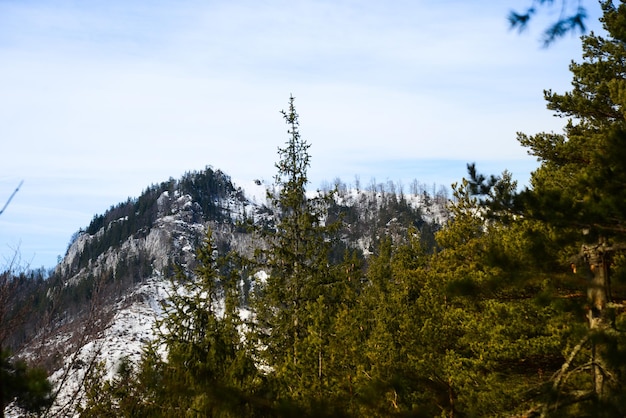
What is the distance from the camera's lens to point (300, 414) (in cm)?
371

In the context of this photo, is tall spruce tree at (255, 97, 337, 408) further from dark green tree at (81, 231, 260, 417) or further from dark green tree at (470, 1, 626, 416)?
dark green tree at (470, 1, 626, 416)

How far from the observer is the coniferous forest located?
201 inches

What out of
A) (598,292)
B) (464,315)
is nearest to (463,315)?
(464,315)

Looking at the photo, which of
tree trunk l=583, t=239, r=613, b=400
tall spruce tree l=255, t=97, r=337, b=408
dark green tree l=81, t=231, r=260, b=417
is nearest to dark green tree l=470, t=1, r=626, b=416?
tree trunk l=583, t=239, r=613, b=400

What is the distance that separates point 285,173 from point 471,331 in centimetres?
945

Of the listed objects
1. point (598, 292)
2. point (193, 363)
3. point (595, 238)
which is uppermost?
point (595, 238)

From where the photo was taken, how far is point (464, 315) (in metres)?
12.9

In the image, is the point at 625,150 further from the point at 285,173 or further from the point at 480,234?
the point at 285,173

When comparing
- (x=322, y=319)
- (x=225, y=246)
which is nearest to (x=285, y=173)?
(x=322, y=319)

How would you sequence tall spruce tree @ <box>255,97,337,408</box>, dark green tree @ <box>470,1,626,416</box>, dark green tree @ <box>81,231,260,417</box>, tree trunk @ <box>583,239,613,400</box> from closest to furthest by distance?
dark green tree @ <box>470,1,626,416</box> < tree trunk @ <box>583,239,613,400</box> < dark green tree @ <box>81,231,260,417</box> < tall spruce tree @ <box>255,97,337,408</box>

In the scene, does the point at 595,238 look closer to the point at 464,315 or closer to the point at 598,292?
the point at 598,292

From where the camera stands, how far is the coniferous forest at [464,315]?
5.10m

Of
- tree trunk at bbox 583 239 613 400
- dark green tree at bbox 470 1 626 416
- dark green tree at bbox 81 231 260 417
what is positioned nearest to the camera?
dark green tree at bbox 470 1 626 416

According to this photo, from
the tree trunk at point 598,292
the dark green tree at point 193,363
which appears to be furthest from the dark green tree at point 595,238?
the dark green tree at point 193,363
